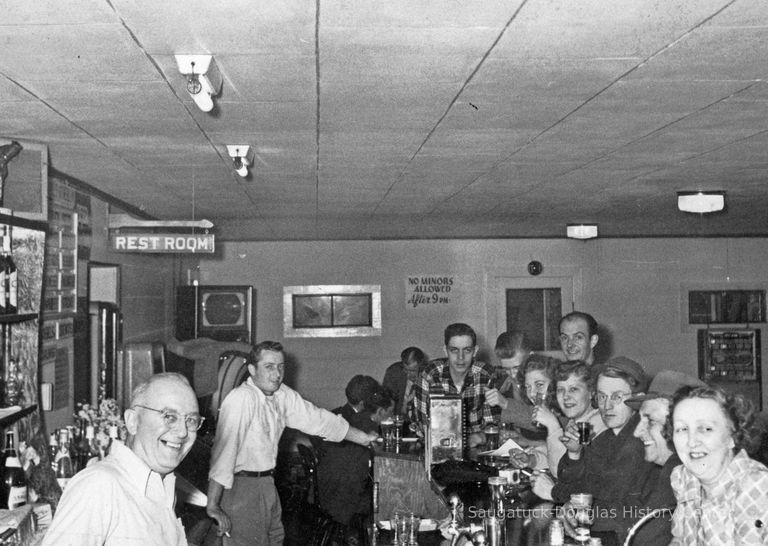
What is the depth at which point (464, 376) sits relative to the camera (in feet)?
21.1

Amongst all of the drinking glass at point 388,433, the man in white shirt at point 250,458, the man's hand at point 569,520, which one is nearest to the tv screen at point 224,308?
the man in white shirt at point 250,458

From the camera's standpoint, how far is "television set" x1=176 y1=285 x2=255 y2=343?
10.2 m

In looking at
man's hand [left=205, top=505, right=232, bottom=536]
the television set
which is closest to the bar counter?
man's hand [left=205, top=505, right=232, bottom=536]

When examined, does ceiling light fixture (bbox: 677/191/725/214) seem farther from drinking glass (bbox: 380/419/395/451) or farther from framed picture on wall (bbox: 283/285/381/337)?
framed picture on wall (bbox: 283/285/381/337)

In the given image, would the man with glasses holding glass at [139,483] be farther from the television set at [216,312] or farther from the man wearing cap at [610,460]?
the television set at [216,312]

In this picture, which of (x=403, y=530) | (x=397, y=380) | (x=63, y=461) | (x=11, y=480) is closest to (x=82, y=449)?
(x=63, y=461)

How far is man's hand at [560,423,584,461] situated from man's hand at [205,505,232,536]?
2169mm

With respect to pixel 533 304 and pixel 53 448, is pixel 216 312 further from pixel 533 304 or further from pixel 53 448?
pixel 53 448

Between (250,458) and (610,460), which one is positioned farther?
(250,458)

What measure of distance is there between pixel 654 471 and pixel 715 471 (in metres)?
0.85

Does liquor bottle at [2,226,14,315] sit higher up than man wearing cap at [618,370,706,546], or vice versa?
liquor bottle at [2,226,14,315]

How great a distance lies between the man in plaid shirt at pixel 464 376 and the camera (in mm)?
6316

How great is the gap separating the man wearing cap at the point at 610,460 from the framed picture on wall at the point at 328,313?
7.10 metres

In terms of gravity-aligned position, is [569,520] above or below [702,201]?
below
